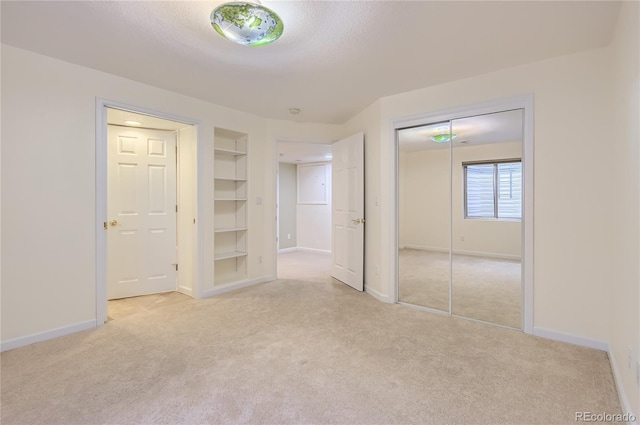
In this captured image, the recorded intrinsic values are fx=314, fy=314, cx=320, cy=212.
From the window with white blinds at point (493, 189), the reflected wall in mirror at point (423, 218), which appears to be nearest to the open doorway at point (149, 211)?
the reflected wall in mirror at point (423, 218)

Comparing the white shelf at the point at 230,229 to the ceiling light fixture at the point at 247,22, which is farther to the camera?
the white shelf at the point at 230,229

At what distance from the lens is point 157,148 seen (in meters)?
3.91

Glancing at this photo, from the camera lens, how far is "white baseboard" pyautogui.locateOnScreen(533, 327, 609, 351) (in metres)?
2.40

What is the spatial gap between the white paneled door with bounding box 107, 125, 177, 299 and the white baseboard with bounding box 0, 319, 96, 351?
97 centimetres

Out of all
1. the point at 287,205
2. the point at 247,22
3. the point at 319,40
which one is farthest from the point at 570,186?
the point at 287,205

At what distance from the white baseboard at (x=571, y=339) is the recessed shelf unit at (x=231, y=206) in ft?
10.9

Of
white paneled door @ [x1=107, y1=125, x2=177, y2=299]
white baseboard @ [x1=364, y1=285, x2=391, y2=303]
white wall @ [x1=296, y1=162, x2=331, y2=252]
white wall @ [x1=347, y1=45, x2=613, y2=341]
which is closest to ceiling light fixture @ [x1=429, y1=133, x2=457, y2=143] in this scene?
white wall @ [x1=347, y1=45, x2=613, y2=341]

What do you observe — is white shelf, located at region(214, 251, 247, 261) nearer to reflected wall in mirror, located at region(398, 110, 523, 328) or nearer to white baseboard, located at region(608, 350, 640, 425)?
reflected wall in mirror, located at region(398, 110, 523, 328)

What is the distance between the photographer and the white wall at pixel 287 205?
7457mm

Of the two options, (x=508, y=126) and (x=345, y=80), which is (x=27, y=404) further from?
(x=508, y=126)

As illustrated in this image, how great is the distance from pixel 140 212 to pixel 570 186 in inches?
173

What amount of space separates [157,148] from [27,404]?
2.88m

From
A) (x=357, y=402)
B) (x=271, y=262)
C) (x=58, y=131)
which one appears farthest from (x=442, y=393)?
(x=58, y=131)

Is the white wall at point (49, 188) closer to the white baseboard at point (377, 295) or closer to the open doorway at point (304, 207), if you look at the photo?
the white baseboard at point (377, 295)
